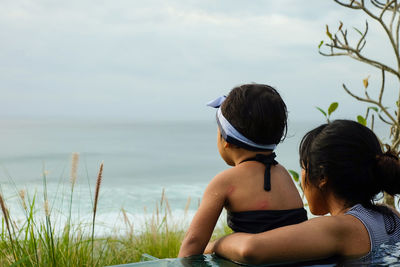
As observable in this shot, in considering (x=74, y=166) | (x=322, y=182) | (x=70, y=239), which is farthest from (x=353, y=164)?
(x=70, y=239)

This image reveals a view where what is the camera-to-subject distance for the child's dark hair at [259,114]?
229cm

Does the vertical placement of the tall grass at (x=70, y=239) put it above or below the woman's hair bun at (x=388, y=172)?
below

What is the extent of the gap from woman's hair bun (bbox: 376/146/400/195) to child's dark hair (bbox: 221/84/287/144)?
0.47 m

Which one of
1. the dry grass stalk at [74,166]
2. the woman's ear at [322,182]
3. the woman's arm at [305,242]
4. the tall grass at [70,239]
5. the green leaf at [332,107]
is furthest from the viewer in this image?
the green leaf at [332,107]

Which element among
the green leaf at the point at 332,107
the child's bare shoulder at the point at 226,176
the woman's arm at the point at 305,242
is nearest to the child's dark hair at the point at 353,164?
the woman's arm at the point at 305,242

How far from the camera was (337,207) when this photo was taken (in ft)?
7.14

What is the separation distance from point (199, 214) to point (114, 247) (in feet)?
6.03

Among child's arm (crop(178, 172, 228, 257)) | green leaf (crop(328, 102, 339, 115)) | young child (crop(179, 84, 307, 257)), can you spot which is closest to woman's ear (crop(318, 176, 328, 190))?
young child (crop(179, 84, 307, 257))

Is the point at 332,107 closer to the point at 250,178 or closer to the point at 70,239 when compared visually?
the point at 250,178

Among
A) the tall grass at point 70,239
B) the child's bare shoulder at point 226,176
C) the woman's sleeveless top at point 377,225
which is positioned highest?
the child's bare shoulder at point 226,176

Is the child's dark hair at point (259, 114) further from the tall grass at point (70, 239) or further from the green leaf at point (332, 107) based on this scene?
the green leaf at point (332, 107)

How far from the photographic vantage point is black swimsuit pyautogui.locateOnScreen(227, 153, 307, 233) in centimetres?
214

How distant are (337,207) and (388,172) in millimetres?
260

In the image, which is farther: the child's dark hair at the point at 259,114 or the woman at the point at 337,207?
the child's dark hair at the point at 259,114
